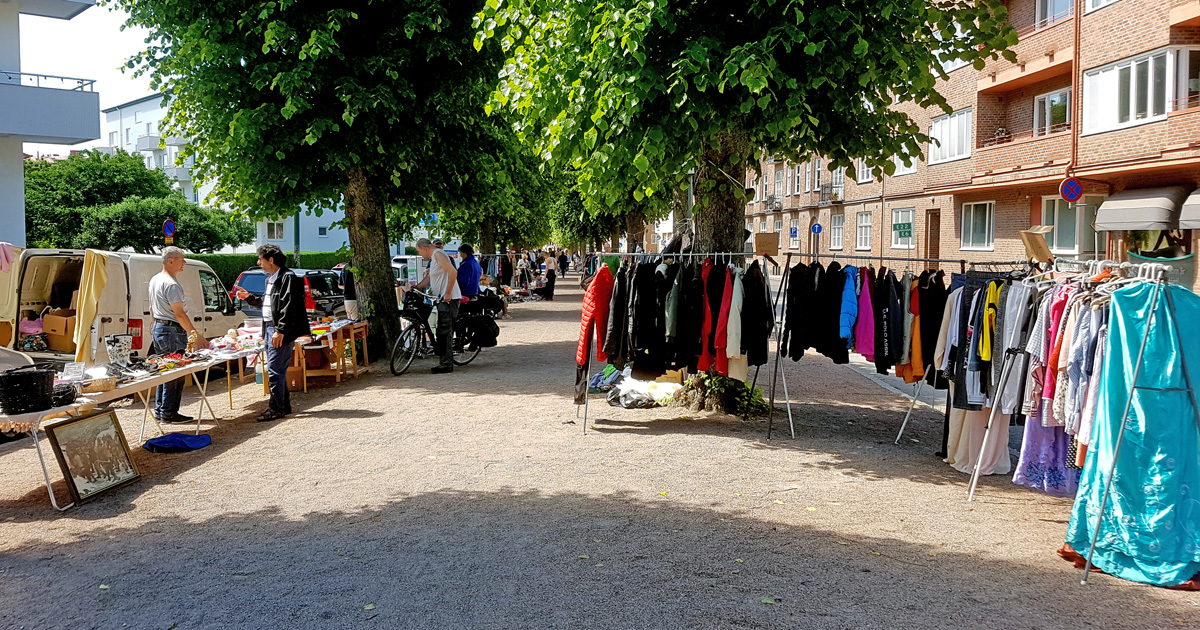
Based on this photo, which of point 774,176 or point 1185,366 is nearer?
point 1185,366

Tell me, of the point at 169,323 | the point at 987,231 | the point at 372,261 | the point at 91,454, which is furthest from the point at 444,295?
the point at 987,231

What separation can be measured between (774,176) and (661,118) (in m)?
52.2

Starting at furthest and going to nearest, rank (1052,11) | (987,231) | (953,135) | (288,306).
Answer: (953,135) → (987,231) → (1052,11) → (288,306)

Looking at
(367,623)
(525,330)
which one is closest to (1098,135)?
(525,330)

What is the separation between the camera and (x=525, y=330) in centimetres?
2225

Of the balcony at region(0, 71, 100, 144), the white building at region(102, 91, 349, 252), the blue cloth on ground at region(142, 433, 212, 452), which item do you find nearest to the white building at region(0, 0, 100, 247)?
the balcony at region(0, 71, 100, 144)

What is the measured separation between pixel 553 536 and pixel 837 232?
4457cm

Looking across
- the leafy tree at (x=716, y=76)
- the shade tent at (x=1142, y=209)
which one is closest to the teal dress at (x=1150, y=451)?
the leafy tree at (x=716, y=76)

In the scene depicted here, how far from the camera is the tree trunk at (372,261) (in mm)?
14500

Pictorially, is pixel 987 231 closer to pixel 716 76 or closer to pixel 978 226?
pixel 978 226

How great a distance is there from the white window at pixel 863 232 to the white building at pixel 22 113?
1288 inches

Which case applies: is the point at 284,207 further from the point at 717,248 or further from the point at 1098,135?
the point at 1098,135

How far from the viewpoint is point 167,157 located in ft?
285

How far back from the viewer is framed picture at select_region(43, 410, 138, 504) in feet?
21.5
